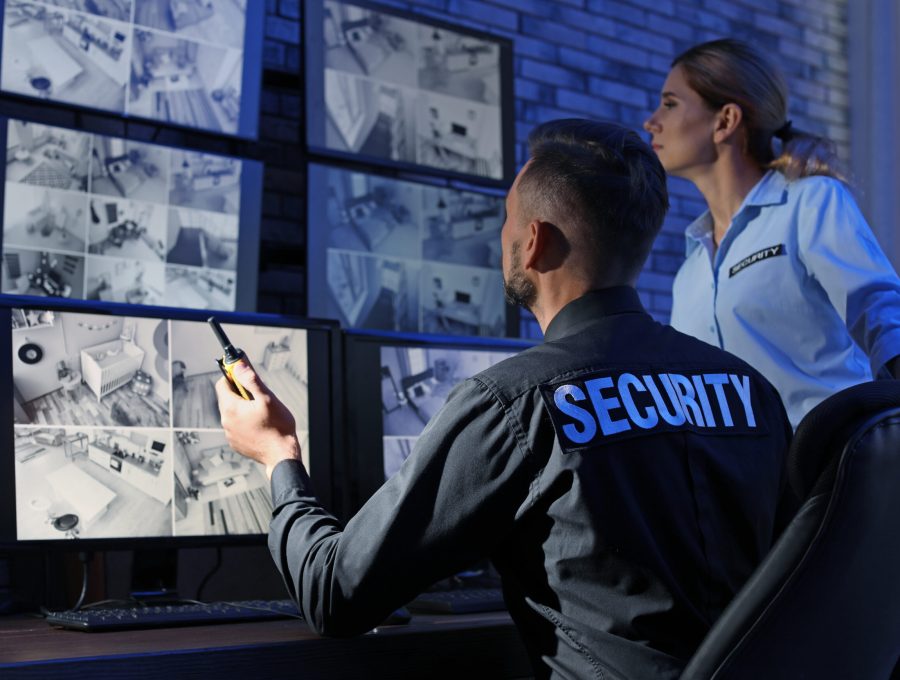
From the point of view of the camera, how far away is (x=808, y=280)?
82.4 inches

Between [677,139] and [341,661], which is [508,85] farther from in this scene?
[341,661]

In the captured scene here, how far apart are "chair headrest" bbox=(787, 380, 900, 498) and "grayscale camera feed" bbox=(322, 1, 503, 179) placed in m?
1.79

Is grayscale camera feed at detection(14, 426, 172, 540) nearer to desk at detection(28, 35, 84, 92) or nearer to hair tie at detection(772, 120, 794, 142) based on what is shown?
desk at detection(28, 35, 84, 92)

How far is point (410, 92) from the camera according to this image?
2.79 metres

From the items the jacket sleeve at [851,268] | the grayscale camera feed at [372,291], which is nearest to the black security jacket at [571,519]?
the jacket sleeve at [851,268]

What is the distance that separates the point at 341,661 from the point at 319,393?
676mm

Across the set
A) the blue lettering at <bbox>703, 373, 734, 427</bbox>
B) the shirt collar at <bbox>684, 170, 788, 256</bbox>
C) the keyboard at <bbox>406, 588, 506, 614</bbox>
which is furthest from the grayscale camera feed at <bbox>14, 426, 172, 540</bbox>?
the shirt collar at <bbox>684, 170, 788, 256</bbox>

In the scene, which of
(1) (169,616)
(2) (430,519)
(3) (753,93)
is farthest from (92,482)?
(3) (753,93)

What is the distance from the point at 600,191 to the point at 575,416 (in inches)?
12.4

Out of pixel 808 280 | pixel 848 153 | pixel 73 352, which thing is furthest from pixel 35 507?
pixel 848 153

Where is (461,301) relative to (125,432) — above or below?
above

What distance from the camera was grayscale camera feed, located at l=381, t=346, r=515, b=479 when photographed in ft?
6.51

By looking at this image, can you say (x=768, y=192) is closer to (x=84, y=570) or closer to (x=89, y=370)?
(x=89, y=370)

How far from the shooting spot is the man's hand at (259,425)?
4.69ft
